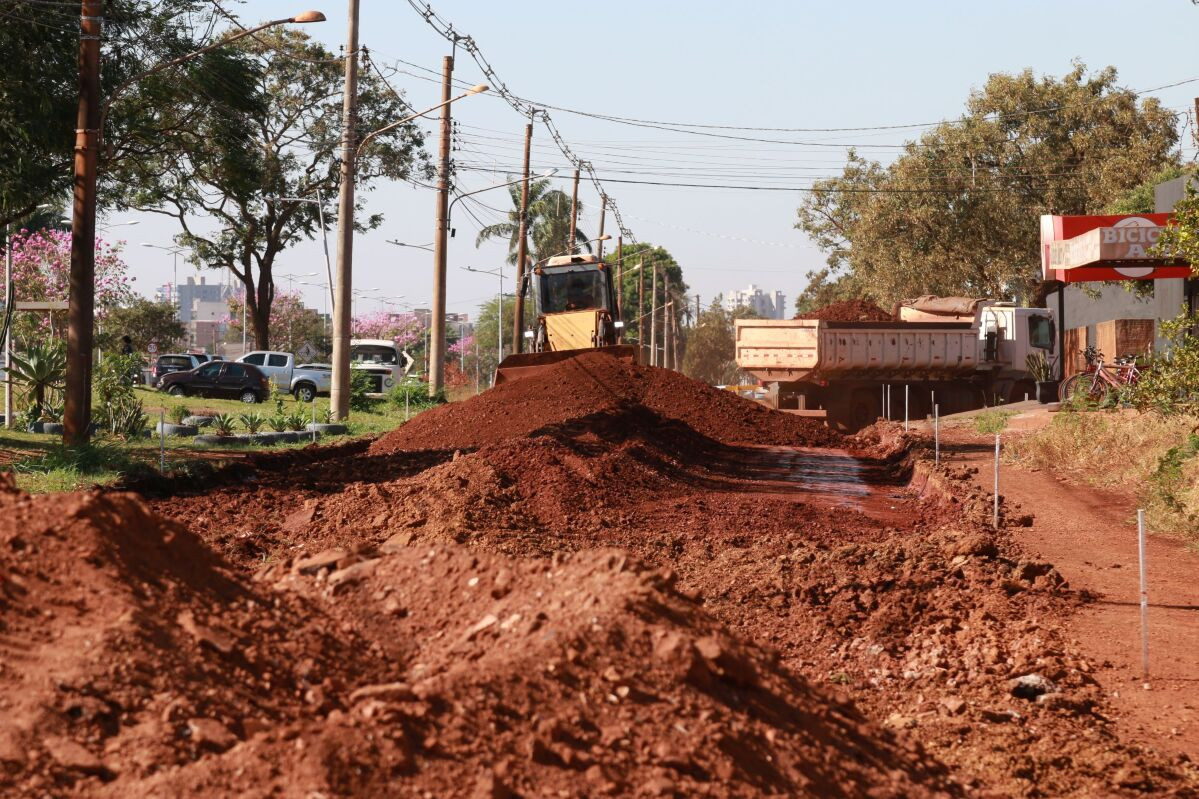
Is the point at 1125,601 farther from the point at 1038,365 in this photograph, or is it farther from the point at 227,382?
the point at 227,382

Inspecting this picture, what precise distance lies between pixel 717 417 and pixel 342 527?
16.9 m

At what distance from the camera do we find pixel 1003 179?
173 feet

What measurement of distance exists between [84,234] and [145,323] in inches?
2166

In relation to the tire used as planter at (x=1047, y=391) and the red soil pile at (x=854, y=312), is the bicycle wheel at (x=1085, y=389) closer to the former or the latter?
the tire used as planter at (x=1047, y=391)

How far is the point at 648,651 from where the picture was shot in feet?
18.7

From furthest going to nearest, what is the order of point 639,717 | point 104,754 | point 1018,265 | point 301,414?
point 1018,265
point 301,414
point 639,717
point 104,754

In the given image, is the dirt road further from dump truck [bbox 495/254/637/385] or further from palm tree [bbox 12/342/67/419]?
palm tree [bbox 12/342/67/419]

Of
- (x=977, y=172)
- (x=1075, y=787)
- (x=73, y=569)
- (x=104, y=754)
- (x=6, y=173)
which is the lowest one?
(x=1075, y=787)

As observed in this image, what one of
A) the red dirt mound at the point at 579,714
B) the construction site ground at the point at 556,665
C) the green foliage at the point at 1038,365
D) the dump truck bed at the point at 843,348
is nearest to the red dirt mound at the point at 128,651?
the construction site ground at the point at 556,665

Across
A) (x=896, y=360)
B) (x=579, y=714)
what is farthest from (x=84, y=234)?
(x=896, y=360)

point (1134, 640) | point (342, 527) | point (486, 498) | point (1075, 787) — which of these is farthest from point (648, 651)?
point (486, 498)

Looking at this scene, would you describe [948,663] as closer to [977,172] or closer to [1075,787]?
[1075,787]

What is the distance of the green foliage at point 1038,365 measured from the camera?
1379 inches

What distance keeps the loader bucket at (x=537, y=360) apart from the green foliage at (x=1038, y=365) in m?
11.7
